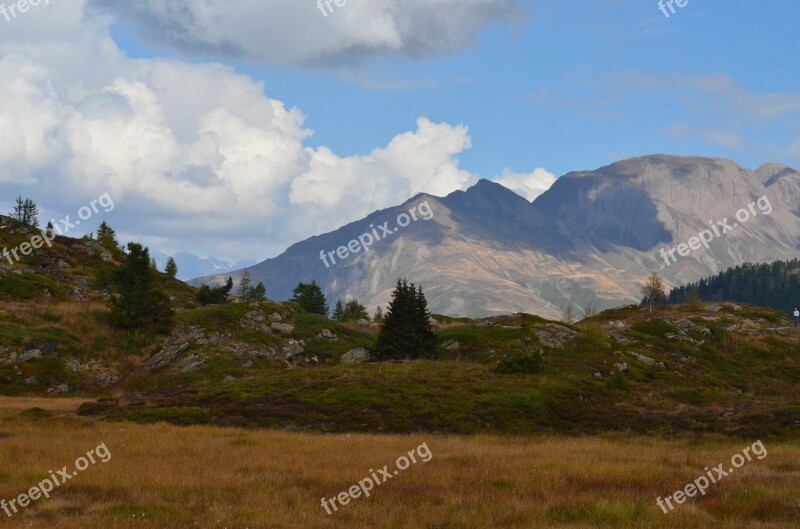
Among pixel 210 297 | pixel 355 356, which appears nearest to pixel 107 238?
pixel 210 297

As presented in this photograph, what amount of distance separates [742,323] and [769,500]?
80377 mm

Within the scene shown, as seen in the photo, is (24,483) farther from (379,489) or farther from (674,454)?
(674,454)

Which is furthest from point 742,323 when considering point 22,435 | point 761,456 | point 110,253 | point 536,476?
point 110,253

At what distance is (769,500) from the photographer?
15281 mm

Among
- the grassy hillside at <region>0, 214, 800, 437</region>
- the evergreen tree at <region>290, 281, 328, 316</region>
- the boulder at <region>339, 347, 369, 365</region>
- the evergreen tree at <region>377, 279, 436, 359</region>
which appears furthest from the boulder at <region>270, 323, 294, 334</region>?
the evergreen tree at <region>290, 281, 328, 316</region>

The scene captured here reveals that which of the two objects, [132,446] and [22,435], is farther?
[22,435]

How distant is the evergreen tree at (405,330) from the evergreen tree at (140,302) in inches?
776

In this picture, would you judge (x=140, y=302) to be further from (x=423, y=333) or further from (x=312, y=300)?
(x=312, y=300)

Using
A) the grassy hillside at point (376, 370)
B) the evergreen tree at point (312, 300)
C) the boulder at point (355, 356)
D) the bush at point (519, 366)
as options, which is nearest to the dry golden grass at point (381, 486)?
the grassy hillside at point (376, 370)

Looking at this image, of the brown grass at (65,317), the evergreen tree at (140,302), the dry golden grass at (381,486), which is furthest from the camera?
the evergreen tree at (140,302)

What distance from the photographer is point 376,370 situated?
1734 inches

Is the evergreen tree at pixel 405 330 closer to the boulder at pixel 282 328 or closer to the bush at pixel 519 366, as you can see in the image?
the boulder at pixel 282 328

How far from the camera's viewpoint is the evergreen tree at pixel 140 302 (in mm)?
58219

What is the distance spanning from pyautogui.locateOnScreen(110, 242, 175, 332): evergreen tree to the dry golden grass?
3155 cm
